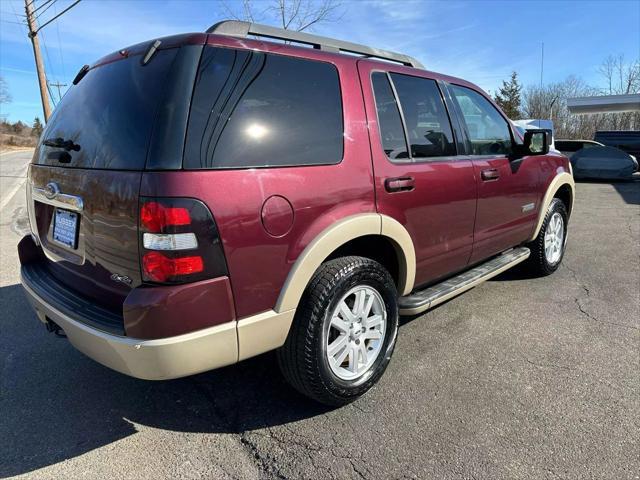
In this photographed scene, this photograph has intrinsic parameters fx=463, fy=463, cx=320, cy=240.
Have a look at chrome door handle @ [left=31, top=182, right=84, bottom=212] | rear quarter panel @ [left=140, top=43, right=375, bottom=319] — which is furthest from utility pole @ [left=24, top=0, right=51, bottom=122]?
rear quarter panel @ [left=140, top=43, right=375, bottom=319]

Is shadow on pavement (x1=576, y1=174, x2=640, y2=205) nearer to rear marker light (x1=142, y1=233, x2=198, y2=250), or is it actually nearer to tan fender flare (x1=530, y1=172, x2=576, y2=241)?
tan fender flare (x1=530, y1=172, x2=576, y2=241)

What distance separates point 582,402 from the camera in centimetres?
273

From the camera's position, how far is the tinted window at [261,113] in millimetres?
2051

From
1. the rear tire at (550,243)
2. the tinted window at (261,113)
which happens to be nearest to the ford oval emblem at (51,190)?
the tinted window at (261,113)

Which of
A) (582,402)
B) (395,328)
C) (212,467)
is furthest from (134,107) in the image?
(582,402)

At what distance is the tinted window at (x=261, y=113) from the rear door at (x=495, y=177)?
5.06 feet

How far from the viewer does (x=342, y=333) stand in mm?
2643

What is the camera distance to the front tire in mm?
2424

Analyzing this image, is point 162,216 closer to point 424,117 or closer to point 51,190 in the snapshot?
point 51,190

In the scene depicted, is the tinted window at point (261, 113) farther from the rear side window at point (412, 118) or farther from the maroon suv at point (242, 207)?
the rear side window at point (412, 118)

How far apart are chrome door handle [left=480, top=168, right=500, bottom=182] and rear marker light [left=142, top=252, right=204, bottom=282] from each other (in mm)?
2507

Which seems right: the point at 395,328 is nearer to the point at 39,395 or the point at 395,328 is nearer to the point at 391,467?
the point at 391,467

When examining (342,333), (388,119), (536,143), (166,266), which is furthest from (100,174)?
(536,143)

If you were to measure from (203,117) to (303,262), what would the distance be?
83cm
